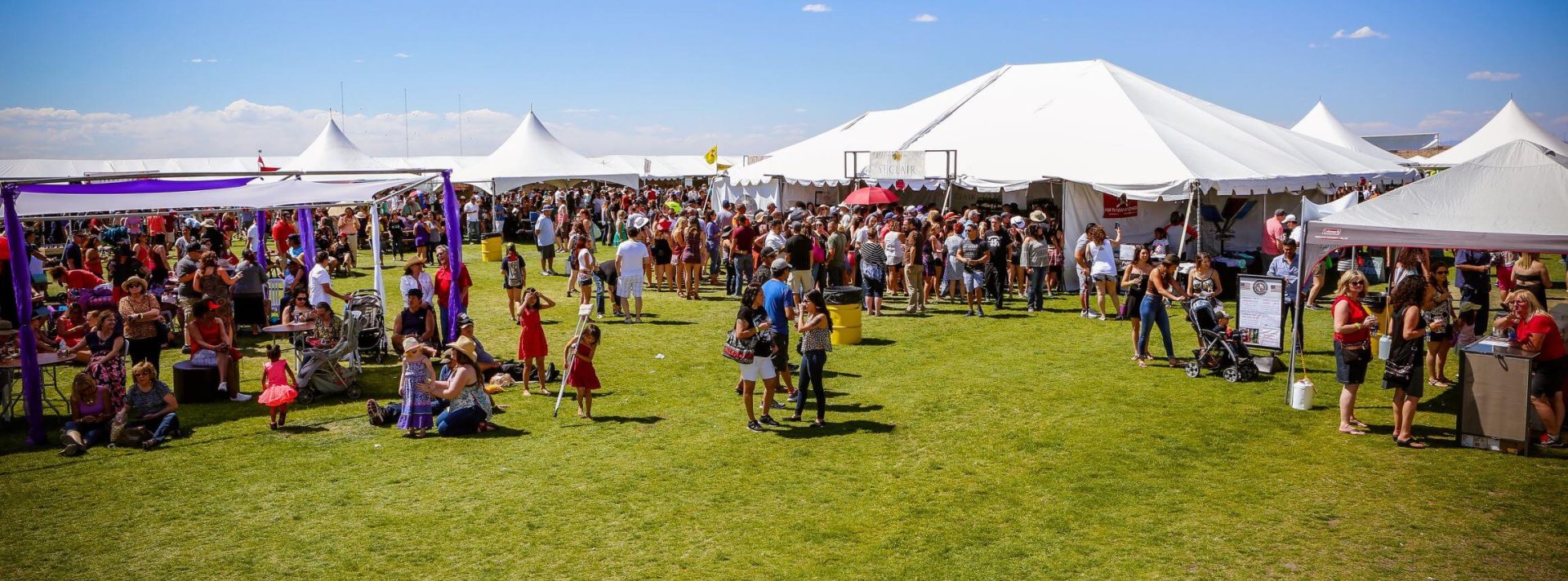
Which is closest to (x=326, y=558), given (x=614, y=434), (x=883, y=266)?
(x=614, y=434)

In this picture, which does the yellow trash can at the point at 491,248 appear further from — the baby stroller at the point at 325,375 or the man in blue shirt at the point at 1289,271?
the man in blue shirt at the point at 1289,271

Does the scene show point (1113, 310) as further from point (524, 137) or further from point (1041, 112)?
point (524, 137)

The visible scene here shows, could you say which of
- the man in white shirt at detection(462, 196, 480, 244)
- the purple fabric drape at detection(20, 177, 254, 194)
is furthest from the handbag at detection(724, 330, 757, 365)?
the man in white shirt at detection(462, 196, 480, 244)

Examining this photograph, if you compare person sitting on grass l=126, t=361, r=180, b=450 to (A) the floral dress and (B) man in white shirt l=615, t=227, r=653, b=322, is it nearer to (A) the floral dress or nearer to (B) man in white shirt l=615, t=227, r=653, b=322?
(A) the floral dress

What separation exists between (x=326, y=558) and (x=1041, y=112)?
19.2 m

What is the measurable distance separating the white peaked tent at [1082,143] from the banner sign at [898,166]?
1.12 ft

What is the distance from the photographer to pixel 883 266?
1536cm

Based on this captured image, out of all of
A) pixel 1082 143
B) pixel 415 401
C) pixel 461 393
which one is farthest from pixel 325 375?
pixel 1082 143

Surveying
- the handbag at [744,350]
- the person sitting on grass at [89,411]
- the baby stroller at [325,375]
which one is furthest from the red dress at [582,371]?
the person sitting on grass at [89,411]

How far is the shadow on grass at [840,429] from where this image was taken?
29.6 feet

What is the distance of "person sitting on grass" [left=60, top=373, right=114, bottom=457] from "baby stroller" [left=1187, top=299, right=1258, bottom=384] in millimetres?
10537

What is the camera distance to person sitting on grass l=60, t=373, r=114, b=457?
8.87 m

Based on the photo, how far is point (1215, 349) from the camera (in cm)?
1120

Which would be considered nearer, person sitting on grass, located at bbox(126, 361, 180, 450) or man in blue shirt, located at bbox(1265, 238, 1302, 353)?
person sitting on grass, located at bbox(126, 361, 180, 450)
